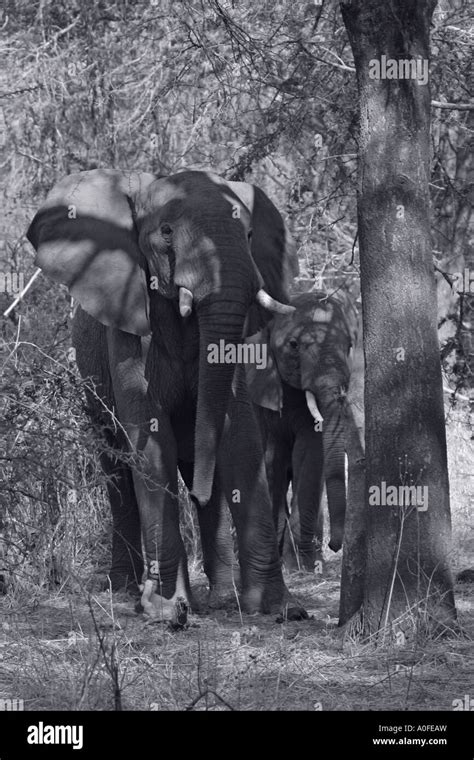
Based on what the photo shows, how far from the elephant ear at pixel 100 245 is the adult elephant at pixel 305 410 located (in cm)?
346

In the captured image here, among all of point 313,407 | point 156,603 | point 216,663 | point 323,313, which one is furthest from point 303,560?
point 216,663

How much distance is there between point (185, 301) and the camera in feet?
25.5

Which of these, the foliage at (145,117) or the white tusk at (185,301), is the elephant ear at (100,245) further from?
the foliage at (145,117)

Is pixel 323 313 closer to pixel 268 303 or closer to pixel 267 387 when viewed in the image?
pixel 267 387

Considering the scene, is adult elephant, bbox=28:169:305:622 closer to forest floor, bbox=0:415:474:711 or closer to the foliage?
forest floor, bbox=0:415:474:711

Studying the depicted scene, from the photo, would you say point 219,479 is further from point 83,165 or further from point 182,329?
point 83,165

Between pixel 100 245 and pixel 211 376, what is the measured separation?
4.18ft

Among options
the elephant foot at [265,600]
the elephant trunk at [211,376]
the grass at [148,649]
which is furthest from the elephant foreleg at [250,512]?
the elephant trunk at [211,376]

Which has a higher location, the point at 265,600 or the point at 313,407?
the point at 313,407

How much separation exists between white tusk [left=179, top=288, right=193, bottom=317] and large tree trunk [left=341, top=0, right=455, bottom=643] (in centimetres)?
131

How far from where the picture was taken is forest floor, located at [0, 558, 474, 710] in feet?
17.7

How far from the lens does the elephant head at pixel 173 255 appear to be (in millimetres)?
7762

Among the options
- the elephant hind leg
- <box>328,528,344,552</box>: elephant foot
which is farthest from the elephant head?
<box>328,528,344,552</box>: elephant foot
